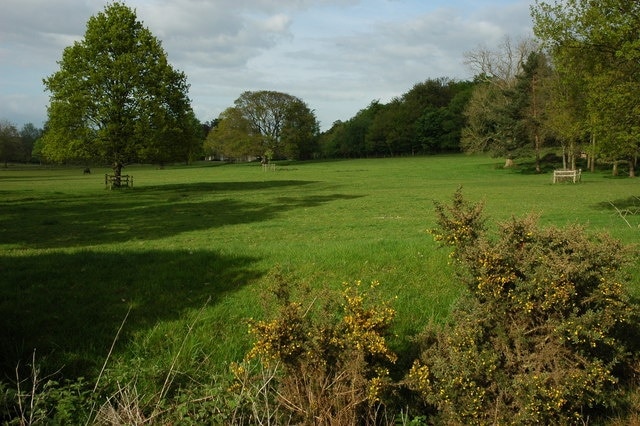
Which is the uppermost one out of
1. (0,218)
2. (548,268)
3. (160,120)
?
(160,120)

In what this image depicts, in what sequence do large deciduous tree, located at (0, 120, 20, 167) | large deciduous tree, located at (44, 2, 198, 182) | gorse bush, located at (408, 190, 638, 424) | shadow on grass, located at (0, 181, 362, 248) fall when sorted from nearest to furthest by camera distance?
gorse bush, located at (408, 190, 638, 424)
shadow on grass, located at (0, 181, 362, 248)
large deciduous tree, located at (44, 2, 198, 182)
large deciduous tree, located at (0, 120, 20, 167)

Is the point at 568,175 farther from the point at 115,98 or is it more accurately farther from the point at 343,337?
the point at 343,337

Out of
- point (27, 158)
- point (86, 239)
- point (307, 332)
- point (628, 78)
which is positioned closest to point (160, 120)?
point (86, 239)

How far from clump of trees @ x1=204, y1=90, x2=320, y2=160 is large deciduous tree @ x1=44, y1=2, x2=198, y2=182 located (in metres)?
63.1

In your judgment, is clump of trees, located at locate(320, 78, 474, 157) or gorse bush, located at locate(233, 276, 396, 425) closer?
gorse bush, located at locate(233, 276, 396, 425)

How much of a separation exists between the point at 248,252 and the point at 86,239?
9.04 metres

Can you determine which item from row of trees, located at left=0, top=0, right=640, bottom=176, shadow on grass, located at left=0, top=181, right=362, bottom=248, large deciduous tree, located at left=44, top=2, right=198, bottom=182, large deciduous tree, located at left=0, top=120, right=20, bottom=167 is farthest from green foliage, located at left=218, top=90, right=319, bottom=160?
shadow on grass, located at left=0, top=181, right=362, bottom=248

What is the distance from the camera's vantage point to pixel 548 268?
4422 mm

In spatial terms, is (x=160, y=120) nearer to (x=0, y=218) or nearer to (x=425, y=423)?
(x=0, y=218)

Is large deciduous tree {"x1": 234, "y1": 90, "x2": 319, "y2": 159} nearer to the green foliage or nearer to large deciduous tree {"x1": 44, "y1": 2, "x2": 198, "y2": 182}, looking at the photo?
the green foliage

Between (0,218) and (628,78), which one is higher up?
(628,78)

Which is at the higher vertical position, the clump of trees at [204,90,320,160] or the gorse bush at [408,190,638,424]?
the clump of trees at [204,90,320,160]

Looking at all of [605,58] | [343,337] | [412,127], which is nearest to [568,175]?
[605,58]

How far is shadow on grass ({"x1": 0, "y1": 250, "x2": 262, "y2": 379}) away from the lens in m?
5.87
